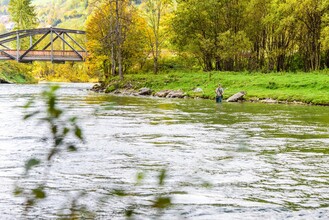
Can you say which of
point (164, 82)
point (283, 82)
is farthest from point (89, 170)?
point (164, 82)

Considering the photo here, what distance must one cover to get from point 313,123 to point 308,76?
20.3 metres

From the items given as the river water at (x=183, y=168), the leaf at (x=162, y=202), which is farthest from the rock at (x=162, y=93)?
the leaf at (x=162, y=202)

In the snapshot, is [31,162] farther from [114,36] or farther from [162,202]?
[114,36]

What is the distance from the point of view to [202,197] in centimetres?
806

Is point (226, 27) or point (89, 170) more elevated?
point (226, 27)

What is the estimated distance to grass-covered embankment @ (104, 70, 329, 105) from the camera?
112 ft

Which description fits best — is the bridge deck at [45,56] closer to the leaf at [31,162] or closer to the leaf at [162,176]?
the leaf at [31,162]

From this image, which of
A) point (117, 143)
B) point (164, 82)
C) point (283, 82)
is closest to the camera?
point (117, 143)

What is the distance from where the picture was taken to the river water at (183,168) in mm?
7105

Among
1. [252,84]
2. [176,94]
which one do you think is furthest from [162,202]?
[252,84]

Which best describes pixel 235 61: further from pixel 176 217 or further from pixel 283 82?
pixel 176 217

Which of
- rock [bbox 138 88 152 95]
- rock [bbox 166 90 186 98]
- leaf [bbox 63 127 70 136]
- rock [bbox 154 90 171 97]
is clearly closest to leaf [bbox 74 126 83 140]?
leaf [bbox 63 127 70 136]

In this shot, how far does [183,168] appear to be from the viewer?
1044 centimetres

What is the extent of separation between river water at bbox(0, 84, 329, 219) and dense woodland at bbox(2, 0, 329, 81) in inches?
1211
